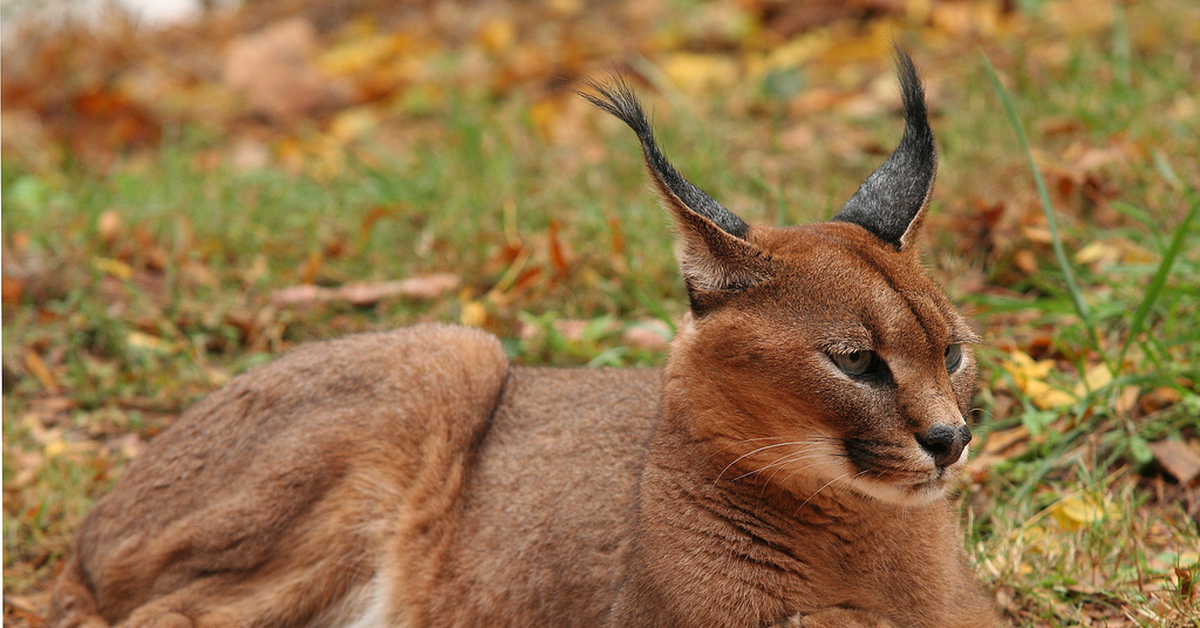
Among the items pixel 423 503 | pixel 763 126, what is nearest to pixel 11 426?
pixel 423 503

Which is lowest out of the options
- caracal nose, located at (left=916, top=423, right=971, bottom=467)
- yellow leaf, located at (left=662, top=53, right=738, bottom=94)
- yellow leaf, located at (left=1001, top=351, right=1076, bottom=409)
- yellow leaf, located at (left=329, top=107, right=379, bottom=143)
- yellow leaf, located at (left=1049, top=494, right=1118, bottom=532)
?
yellow leaf, located at (left=329, top=107, right=379, bottom=143)

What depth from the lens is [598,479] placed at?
3658 millimetres

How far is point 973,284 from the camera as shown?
5395 millimetres

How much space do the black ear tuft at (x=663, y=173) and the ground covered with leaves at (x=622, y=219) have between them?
4.23 feet

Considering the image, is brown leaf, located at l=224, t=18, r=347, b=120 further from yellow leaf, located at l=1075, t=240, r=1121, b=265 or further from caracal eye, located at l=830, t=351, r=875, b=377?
caracal eye, located at l=830, t=351, r=875, b=377

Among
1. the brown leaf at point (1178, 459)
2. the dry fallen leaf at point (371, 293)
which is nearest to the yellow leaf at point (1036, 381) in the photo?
the brown leaf at point (1178, 459)

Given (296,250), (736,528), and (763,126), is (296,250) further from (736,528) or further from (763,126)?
(736,528)

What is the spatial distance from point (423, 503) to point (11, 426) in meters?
2.36

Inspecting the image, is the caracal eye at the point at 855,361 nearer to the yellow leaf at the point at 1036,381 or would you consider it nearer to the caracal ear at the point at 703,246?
→ the caracal ear at the point at 703,246

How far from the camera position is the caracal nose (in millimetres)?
2848

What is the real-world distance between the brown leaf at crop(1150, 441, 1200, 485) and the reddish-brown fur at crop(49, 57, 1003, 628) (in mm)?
1082

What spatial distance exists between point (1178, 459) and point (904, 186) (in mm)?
1625

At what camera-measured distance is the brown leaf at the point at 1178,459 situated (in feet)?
13.5

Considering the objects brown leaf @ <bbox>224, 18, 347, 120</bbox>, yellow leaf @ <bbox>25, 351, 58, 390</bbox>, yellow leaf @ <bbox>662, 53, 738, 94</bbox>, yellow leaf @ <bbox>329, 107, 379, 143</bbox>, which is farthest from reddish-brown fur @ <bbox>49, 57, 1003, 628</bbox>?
brown leaf @ <bbox>224, 18, 347, 120</bbox>
